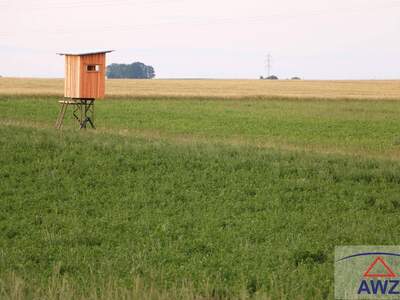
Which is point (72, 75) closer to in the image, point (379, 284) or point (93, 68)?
point (93, 68)

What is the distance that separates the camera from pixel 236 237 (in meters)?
11.6

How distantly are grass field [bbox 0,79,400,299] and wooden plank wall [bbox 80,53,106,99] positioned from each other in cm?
574

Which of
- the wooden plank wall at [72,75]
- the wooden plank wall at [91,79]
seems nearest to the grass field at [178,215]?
the wooden plank wall at [72,75]

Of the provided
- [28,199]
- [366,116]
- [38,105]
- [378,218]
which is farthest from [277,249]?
[38,105]

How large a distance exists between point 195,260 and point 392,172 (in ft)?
27.6

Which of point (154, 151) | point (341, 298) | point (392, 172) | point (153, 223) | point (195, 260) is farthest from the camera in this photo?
point (154, 151)

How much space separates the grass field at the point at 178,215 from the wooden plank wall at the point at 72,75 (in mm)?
5614

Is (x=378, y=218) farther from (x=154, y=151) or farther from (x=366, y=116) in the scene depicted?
(x=366, y=116)

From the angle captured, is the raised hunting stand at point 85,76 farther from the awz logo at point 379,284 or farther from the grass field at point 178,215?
the awz logo at point 379,284

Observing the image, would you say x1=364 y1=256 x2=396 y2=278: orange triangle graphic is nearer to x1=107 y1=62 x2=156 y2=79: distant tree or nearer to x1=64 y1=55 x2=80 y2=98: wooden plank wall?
x1=64 y1=55 x2=80 y2=98: wooden plank wall

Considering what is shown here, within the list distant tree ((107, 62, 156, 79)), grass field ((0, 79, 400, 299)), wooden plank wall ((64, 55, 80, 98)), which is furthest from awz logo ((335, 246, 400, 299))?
distant tree ((107, 62, 156, 79))

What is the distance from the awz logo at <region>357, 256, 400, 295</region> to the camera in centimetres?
902

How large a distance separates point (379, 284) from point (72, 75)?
21.5 meters

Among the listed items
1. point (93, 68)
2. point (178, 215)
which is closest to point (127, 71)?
point (93, 68)
